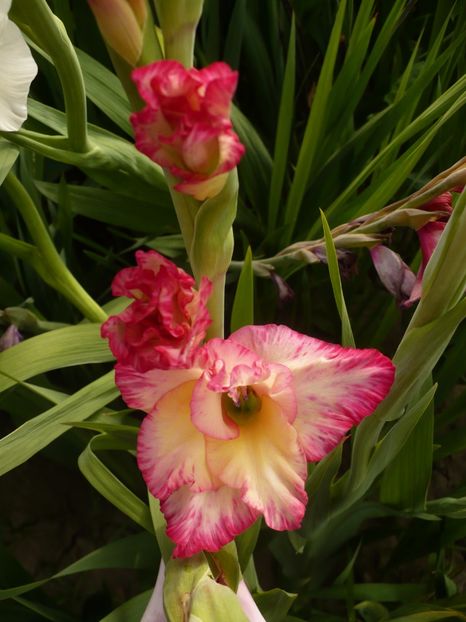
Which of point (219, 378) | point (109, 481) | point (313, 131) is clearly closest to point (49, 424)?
point (109, 481)

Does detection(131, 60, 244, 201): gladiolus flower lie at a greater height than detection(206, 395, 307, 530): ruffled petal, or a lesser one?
greater

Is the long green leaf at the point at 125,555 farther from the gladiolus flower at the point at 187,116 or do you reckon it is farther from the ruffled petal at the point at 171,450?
the gladiolus flower at the point at 187,116

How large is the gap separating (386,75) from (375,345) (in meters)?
0.34

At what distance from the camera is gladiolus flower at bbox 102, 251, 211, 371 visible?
12.1 inches

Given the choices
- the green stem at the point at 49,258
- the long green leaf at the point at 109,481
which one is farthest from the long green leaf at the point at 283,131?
the long green leaf at the point at 109,481

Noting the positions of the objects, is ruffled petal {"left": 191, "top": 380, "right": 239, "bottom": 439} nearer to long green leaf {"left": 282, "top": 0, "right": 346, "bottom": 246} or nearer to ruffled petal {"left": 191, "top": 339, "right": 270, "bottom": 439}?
ruffled petal {"left": 191, "top": 339, "right": 270, "bottom": 439}

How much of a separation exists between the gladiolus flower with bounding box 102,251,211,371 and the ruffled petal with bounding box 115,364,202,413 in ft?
0.09

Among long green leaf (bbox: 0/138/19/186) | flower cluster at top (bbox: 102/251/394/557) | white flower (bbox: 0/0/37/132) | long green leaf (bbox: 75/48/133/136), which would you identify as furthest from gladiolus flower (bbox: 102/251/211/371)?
long green leaf (bbox: 75/48/133/136)

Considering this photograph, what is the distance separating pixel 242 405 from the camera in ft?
1.26

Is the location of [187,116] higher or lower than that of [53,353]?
higher

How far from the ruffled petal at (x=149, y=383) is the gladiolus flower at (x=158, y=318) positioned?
0.09ft

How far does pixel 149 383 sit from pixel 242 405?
6cm

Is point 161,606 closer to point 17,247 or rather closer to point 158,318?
point 158,318

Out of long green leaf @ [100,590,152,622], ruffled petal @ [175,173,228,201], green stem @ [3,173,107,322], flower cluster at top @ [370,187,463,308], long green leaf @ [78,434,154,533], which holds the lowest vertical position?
long green leaf @ [100,590,152,622]
